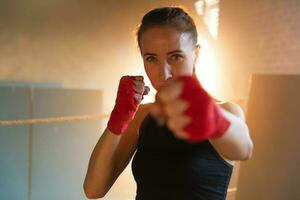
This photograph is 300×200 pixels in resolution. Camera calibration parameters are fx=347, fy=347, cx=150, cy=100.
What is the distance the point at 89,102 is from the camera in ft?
6.73

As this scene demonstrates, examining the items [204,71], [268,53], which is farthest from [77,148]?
[268,53]

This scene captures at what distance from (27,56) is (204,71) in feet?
3.48

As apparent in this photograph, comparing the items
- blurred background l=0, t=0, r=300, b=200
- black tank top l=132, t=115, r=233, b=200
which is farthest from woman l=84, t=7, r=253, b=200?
blurred background l=0, t=0, r=300, b=200

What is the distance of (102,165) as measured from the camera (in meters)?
0.84

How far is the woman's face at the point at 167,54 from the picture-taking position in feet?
2.47

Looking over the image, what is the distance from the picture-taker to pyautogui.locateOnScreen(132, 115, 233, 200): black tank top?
70cm

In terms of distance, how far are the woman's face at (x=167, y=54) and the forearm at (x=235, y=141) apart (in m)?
0.20

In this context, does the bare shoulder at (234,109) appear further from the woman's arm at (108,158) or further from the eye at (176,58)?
the woman's arm at (108,158)

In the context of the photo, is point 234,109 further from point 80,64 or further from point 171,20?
point 80,64

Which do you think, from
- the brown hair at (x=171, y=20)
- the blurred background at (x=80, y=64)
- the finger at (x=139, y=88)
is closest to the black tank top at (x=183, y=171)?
the finger at (x=139, y=88)

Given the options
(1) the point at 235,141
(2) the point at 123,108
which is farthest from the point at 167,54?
(1) the point at 235,141

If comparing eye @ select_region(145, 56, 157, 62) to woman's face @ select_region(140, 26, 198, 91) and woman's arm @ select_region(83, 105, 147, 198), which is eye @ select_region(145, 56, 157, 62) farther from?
woman's arm @ select_region(83, 105, 147, 198)

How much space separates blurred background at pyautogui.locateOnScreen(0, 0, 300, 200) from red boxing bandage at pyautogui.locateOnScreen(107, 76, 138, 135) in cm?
101

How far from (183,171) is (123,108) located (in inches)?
7.6
